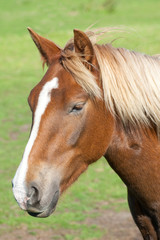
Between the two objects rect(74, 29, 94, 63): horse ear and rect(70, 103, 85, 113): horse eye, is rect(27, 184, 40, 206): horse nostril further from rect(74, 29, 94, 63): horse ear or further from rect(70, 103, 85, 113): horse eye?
rect(74, 29, 94, 63): horse ear

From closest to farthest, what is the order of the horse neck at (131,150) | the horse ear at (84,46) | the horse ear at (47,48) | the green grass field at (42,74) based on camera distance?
the horse ear at (84,46)
the horse neck at (131,150)
the horse ear at (47,48)
the green grass field at (42,74)

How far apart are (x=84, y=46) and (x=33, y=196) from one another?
0.94m

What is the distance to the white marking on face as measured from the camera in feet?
8.76

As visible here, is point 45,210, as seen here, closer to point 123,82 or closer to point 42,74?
point 123,82

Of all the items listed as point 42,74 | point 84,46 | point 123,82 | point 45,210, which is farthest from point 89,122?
point 42,74

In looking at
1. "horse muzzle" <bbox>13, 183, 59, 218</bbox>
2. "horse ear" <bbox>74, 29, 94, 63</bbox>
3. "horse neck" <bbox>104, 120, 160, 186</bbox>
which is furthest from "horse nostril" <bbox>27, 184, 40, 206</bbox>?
"horse ear" <bbox>74, 29, 94, 63</bbox>

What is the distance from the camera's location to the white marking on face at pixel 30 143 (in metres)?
2.67

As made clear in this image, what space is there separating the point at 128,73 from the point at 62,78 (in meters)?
0.41

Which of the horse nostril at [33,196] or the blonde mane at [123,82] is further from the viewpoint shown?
the blonde mane at [123,82]

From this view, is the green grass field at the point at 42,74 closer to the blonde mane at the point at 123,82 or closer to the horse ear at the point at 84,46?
the blonde mane at the point at 123,82

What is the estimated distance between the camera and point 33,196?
271cm

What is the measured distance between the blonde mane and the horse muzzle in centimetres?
63

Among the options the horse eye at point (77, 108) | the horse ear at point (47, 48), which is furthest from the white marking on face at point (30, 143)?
the horse ear at point (47, 48)

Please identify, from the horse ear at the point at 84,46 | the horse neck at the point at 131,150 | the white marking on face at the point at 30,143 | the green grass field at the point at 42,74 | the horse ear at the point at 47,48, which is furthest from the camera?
the green grass field at the point at 42,74
